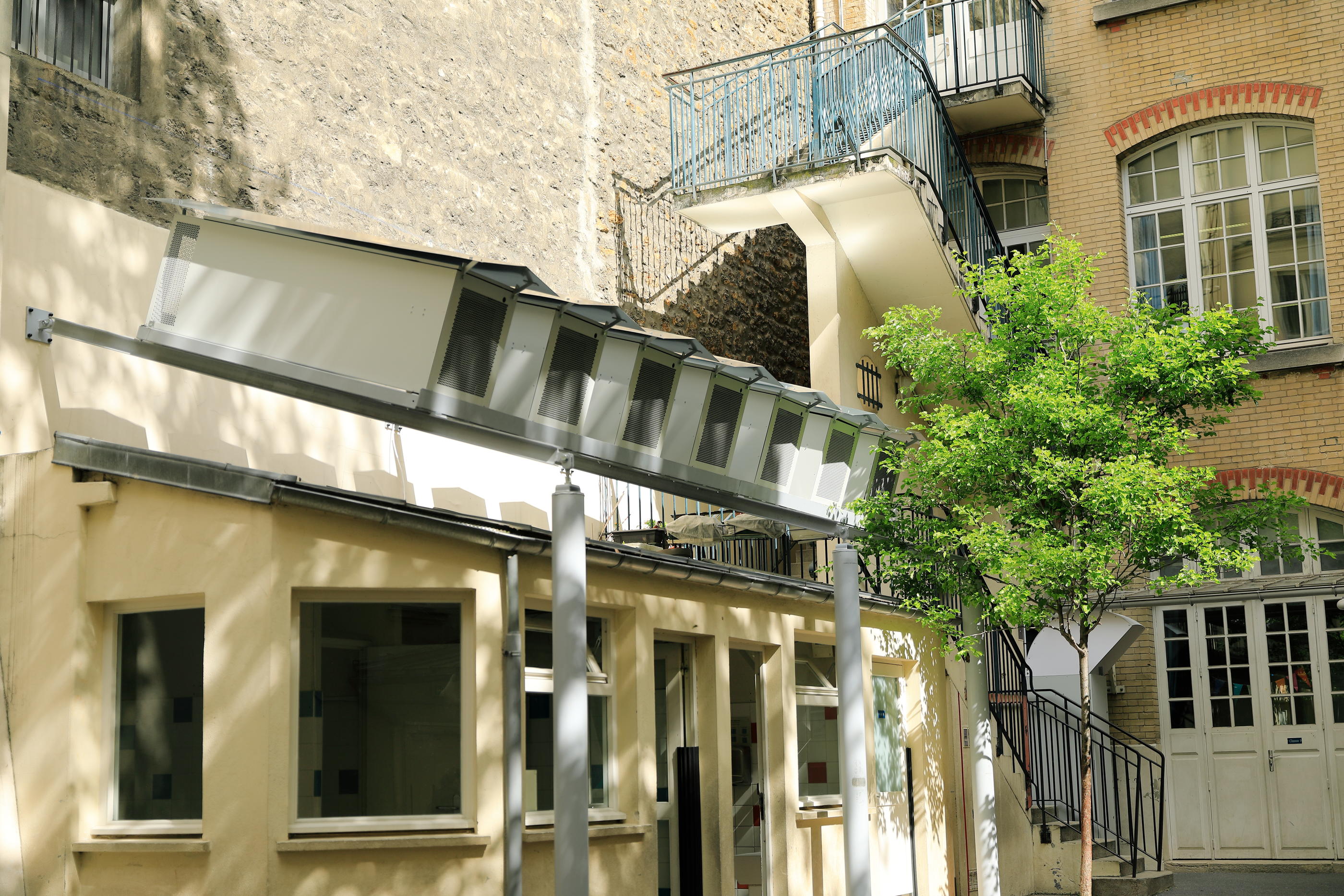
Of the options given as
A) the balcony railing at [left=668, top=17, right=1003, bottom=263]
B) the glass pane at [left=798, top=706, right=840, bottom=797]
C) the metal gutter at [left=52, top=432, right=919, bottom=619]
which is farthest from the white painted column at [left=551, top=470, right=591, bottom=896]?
the balcony railing at [left=668, top=17, right=1003, bottom=263]

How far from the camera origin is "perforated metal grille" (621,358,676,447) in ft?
26.1

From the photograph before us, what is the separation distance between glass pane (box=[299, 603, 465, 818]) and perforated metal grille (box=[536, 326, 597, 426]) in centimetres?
179

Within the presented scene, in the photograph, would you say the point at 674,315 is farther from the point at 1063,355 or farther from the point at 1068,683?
the point at 1068,683

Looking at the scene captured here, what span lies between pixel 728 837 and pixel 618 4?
882cm

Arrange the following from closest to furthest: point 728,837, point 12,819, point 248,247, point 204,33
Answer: point 248,247 < point 12,819 < point 204,33 < point 728,837

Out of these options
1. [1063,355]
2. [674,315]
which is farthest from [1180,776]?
[674,315]

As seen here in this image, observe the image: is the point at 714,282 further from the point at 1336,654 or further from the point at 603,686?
the point at 1336,654

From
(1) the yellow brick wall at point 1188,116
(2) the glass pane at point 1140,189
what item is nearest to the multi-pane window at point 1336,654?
(1) the yellow brick wall at point 1188,116

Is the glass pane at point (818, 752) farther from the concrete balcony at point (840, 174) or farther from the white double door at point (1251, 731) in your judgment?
the white double door at point (1251, 731)

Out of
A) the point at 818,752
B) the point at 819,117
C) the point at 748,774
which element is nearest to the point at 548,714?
the point at 748,774

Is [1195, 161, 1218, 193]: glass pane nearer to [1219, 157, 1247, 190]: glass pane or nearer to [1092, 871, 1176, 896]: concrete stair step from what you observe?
[1219, 157, 1247, 190]: glass pane

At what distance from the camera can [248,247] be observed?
6.85 metres

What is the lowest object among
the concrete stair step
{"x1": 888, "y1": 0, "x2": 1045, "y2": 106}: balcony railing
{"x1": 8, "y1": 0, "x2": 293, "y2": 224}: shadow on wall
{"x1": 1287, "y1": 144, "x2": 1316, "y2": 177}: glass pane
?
the concrete stair step

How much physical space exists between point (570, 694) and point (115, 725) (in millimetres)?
2813
